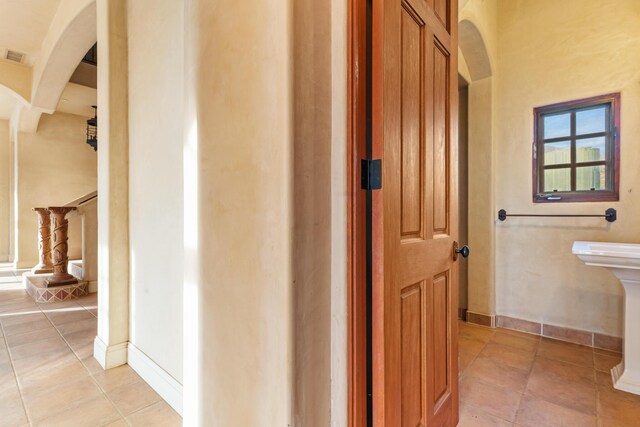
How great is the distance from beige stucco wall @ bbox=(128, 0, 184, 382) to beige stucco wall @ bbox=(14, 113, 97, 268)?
5348 millimetres

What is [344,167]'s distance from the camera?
39.4 inches

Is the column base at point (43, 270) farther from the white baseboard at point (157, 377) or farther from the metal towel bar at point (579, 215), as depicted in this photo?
the metal towel bar at point (579, 215)

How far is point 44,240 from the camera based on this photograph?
4477 mm

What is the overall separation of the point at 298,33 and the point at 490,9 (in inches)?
116

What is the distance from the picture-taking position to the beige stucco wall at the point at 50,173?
222 inches

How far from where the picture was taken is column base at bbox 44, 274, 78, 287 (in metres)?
3.76

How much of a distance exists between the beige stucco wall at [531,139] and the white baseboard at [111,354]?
3332 millimetres

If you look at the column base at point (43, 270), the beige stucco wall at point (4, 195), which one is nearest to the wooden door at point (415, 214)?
the column base at point (43, 270)

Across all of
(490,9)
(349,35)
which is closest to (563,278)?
(490,9)

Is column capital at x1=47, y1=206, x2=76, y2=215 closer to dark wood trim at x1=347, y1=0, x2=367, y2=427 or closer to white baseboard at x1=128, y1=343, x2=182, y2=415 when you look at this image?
white baseboard at x1=128, y1=343, x2=182, y2=415

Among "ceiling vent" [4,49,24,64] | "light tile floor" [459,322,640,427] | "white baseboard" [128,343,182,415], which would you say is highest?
"ceiling vent" [4,49,24,64]

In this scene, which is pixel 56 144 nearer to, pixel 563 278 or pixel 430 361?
pixel 430 361

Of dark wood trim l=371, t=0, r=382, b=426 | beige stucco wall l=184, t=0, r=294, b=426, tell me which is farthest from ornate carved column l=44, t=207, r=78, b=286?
dark wood trim l=371, t=0, r=382, b=426

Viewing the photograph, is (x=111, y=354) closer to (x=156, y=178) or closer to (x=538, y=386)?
(x=156, y=178)
